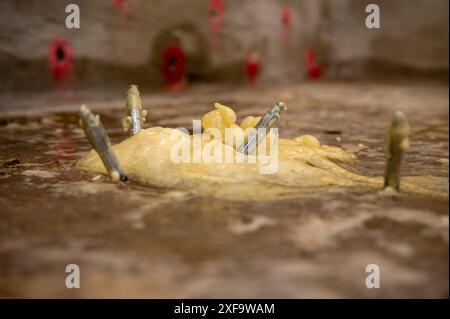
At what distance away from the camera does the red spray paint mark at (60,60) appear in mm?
5270

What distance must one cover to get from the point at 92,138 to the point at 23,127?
88.3 inches

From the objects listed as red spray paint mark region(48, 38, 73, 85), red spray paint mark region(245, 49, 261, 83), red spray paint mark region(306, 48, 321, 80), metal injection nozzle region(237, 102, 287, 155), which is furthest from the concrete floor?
red spray paint mark region(306, 48, 321, 80)

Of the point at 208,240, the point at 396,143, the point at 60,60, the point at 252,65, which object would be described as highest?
the point at 252,65

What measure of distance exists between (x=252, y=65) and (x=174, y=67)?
155 centimetres

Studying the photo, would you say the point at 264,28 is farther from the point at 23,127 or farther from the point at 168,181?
the point at 168,181

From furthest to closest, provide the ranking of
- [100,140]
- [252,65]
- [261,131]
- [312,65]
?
1. [312,65]
2. [252,65]
3. [261,131]
4. [100,140]

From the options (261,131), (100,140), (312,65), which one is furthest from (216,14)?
(100,140)

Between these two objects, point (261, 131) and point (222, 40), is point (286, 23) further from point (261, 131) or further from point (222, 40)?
point (261, 131)

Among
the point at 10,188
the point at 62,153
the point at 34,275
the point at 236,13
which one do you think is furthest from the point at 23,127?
the point at 236,13

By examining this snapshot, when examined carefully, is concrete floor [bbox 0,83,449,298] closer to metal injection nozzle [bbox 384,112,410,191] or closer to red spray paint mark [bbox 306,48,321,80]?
metal injection nozzle [bbox 384,112,410,191]

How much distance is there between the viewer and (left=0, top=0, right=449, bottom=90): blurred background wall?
16.9 feet

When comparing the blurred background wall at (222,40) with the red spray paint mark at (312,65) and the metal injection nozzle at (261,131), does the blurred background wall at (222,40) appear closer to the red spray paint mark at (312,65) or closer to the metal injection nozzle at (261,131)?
the red spray paint mark at (312,65)

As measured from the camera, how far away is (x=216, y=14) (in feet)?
22.5

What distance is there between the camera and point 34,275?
1.26 meters
